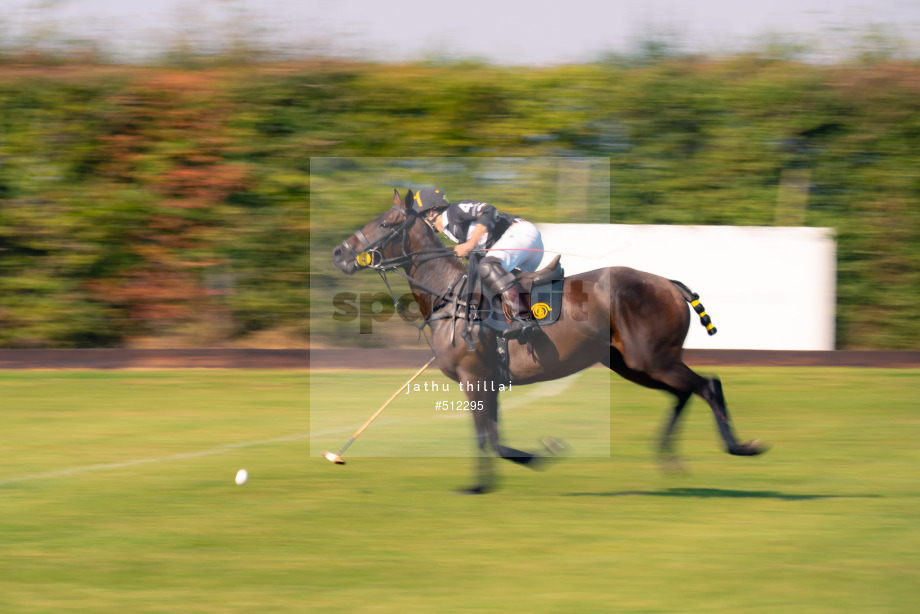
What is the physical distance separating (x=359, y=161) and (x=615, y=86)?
11.6 ft

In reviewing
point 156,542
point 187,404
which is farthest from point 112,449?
point 156,542

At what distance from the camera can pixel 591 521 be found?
6.34m

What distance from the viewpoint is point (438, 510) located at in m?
6.62

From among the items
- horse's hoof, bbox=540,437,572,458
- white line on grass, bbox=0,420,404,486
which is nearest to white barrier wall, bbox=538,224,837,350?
horse's hoof, bbox=540,437,572,458

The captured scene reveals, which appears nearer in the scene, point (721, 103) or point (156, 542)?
point (156, 542)

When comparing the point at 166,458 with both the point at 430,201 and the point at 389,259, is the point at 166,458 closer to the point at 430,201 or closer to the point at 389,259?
the point at 389,259

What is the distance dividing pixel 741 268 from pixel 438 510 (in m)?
8.26

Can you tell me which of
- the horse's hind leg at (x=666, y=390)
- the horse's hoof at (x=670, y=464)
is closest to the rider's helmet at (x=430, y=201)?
the horse's hind leg at (x=666, y=390)

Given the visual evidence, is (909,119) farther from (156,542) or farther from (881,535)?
(156,542)

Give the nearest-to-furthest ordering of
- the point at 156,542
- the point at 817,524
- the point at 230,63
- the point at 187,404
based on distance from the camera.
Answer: the point at 156,542
the point at 817,524
the point at 187,404
the point at 230,63

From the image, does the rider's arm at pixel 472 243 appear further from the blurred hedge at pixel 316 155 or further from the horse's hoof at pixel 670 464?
the blurred hedge at pixel 316 155

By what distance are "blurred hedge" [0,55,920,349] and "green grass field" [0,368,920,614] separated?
10.2 feet

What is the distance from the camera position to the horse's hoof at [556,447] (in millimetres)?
8438

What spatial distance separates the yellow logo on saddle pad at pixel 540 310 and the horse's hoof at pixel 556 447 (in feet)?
4.57
